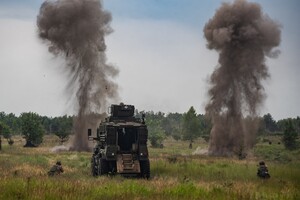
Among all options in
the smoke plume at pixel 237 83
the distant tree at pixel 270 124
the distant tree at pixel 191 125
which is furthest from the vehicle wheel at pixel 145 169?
the distant tree at pixel 270 124

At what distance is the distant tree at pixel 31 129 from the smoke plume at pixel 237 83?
78.0 ft

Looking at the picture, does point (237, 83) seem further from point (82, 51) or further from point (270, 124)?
point (270, 124)

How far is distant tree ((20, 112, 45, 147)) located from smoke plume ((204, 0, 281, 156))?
23.8 m

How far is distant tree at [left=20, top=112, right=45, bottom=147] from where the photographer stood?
5771 cm

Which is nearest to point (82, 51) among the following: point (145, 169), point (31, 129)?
point (31, 129)

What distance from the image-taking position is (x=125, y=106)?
24.1 m

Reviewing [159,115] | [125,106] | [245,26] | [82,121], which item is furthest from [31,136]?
[159,115]

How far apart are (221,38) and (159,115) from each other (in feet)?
400

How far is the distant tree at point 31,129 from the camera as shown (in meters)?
57.7

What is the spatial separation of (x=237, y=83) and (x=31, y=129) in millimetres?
28805

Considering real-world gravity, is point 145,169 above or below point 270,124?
below

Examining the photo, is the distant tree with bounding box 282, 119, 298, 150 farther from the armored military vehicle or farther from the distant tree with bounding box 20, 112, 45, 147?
the armored military vehicle

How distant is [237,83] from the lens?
49.9 metres

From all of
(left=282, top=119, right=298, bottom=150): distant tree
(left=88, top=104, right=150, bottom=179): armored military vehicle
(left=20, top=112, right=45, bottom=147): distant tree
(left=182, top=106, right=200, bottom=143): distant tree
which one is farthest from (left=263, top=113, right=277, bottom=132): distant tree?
Result: (left=88, top=104, right=150, bottom=179): armored military vehicle
